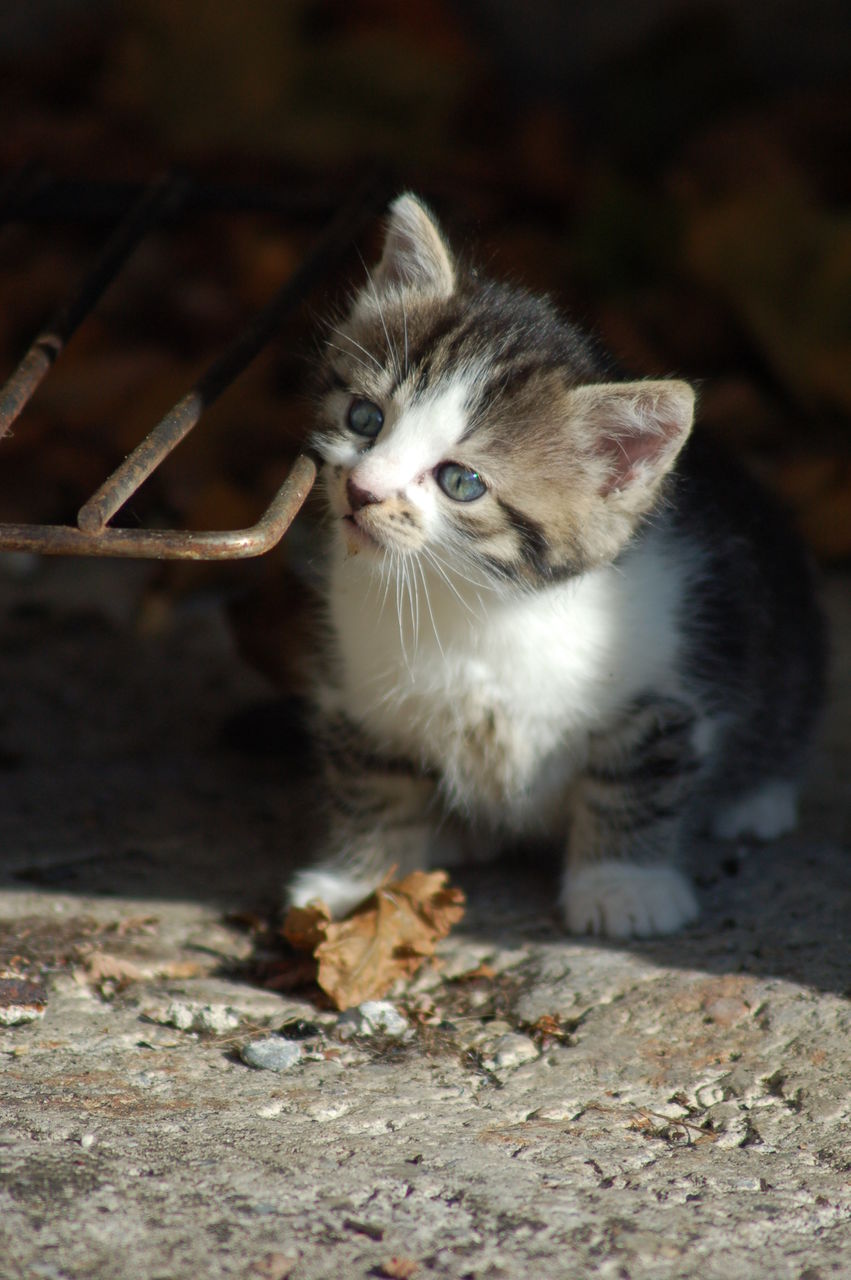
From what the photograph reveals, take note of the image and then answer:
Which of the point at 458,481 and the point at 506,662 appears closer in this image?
the point at 458,481

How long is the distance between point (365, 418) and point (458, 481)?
191 mm

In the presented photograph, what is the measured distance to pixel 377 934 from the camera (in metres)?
2.01

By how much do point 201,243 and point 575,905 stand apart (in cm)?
302

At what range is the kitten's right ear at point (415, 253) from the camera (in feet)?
6.82

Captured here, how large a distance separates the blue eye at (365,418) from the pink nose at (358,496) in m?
0.17

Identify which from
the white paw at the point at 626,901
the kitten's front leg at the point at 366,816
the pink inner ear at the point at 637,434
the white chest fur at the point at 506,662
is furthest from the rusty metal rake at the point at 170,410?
the white paw at the point at 626,901

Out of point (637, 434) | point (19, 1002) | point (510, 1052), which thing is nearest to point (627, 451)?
point (637, 434)

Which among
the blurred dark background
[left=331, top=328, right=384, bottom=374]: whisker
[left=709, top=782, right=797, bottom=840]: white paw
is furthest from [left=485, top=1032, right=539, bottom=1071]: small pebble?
the blurred dark background

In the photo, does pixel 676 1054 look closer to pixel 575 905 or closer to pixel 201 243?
pixel 575 905

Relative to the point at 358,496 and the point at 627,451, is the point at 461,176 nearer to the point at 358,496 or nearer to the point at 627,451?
the point at 627,451

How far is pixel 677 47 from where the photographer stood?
173 inches

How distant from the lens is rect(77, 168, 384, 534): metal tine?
1.56m

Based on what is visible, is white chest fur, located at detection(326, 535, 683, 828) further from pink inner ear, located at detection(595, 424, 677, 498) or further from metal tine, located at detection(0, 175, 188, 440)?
metal tine, located at detection(0, 175, 188, 440)

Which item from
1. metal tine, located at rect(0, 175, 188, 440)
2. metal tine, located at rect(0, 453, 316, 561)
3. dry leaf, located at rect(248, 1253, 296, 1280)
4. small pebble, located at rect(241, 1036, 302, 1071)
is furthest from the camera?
metal tine, located at rect(0, 175, 188, 440)
